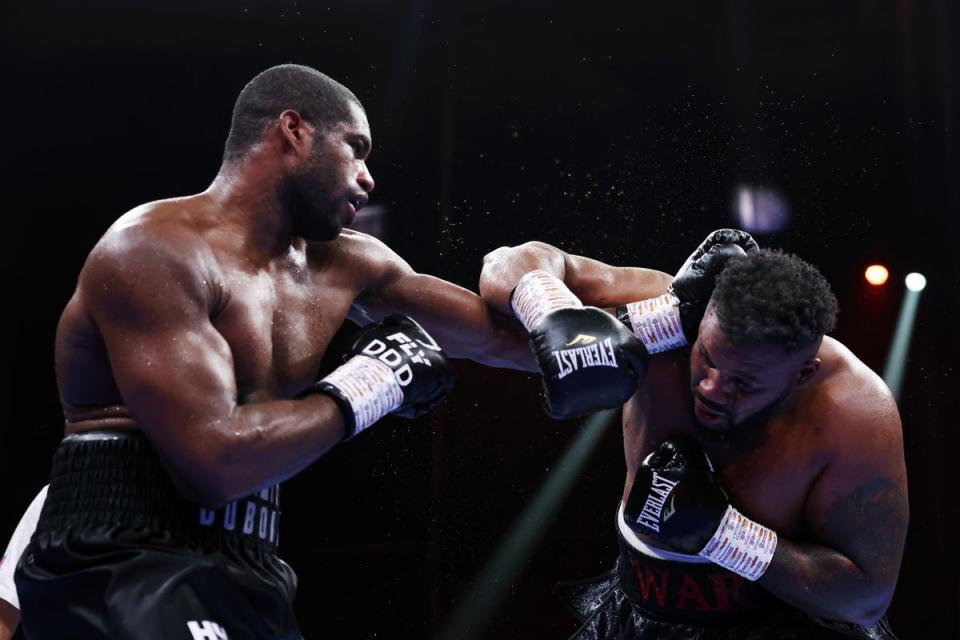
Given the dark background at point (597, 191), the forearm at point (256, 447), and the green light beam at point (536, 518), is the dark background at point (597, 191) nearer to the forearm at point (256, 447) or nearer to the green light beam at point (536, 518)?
the green light beam at point (536, 518)

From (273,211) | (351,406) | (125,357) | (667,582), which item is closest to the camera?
(125,357)

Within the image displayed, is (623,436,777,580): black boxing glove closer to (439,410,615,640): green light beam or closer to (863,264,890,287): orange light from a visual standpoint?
(439,410,615,640): green light beam

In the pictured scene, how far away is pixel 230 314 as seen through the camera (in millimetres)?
1844

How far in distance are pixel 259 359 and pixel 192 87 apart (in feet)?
9.98

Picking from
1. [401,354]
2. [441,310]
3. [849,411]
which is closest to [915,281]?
[849,411]

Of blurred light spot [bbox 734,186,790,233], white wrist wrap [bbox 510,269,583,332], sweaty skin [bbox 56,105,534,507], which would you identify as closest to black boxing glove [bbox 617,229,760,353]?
white wrist wrap [bbox 510,269,583,332]

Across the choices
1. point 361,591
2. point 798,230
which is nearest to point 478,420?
point 361,591

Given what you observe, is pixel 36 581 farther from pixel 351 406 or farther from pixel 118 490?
pixel 351 406

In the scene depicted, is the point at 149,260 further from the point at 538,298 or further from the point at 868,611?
the point at 868,611

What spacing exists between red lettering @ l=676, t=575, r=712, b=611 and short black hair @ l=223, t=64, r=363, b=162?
139 cm

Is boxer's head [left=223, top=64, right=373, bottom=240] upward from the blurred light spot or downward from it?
upward

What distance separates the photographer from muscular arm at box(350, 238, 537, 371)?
238 cm

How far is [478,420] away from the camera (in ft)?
16.1

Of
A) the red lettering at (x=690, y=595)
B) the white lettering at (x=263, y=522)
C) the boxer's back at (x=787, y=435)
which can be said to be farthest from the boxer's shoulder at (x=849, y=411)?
the white lettering at (x=263, y=522)
